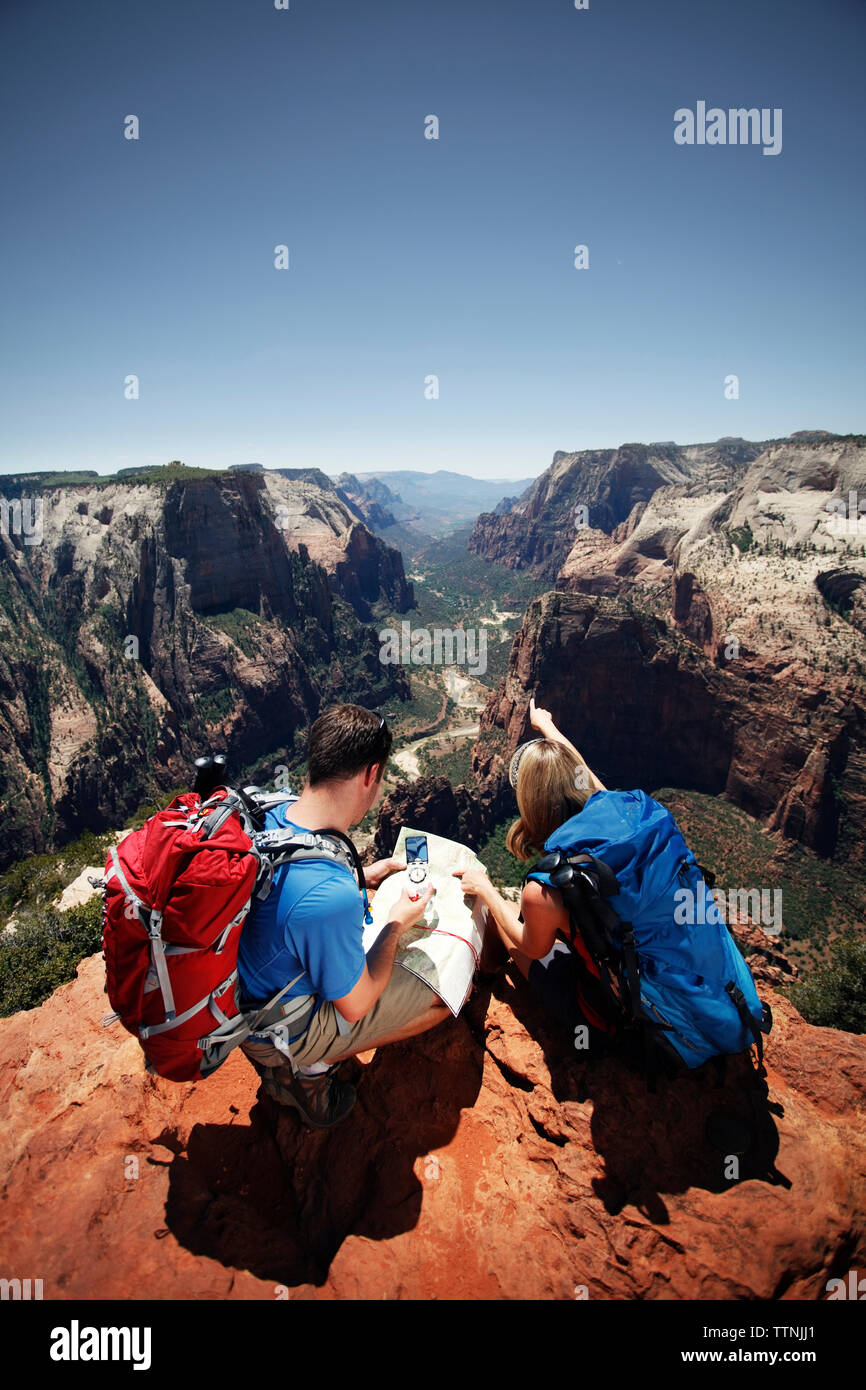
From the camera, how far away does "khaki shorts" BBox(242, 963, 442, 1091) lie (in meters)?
3.88

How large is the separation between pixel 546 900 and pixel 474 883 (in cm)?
125

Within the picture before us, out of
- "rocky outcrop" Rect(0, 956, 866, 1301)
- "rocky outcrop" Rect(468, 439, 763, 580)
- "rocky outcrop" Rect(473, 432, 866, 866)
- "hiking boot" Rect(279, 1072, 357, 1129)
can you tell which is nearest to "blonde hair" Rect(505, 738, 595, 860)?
"rocky outcrop" Rect(0, 956, 866, 1301)

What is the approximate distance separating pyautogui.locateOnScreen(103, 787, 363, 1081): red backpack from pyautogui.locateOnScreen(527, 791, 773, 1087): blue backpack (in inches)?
78.9

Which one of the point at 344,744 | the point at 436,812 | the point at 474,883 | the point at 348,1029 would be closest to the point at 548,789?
the point at 474,883

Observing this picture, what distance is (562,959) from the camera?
5.06 meters

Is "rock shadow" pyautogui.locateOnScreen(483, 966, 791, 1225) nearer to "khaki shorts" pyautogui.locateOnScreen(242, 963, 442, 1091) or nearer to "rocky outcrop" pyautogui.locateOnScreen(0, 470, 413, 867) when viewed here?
"khaki shorts" pyautogui.locateOnScreen(242, 963, 442, 1091)

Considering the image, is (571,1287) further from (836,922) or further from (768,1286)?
(836,922)

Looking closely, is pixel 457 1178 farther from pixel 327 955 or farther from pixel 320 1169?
pixel 327 955

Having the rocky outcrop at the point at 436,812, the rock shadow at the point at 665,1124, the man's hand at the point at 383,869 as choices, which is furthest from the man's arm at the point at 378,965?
the rocky outcrop at the point at 436,812

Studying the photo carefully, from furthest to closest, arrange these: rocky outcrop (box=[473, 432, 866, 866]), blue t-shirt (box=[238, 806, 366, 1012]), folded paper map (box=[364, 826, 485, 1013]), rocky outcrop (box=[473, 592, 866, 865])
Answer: rocky outcrop (box=[473, 432, 866, 866]), rocky outcrop (box=[473, 592, 866, 865]), folded paper map (box=[364, 826, 485, 1013]), blue t-shirt (box=[238, 806, 366, 1012])

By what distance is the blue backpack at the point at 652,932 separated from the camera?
378 centimetres

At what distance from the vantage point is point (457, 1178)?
4.09 metres

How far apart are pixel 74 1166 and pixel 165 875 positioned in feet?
11.1
